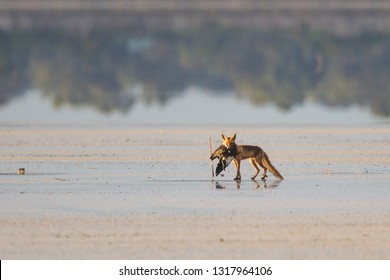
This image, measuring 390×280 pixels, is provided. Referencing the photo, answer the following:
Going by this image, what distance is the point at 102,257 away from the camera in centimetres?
1331

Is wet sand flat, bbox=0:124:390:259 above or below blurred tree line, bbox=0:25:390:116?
below

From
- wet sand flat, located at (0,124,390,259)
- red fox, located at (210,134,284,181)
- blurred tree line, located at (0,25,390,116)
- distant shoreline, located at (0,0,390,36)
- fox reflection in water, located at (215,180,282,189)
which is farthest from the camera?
distant shoreline, located at (0,0,390,36)

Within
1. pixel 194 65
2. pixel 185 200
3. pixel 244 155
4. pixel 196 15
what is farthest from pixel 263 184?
pixel 196 15

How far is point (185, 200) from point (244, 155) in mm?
2693

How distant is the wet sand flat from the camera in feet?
45.5

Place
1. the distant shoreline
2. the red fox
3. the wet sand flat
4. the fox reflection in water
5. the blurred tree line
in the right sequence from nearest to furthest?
1. the wet sand flat
2. the fox reflection in water
3. the red fox
4. the blurred tree line
5. the distant shoreline

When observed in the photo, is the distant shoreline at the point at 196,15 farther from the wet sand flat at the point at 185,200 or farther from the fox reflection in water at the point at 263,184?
the fox reflection in water at the point at 263,184

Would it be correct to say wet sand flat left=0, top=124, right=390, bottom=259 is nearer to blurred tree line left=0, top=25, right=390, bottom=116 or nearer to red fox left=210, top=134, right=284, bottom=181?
red fox left=210, top=134, right=284, bottom=181

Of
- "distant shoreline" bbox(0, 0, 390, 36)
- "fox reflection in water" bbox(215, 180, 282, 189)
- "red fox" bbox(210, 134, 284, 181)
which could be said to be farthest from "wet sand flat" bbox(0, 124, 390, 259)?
"distant shoreline" bbox(0, 0, 390, 36)

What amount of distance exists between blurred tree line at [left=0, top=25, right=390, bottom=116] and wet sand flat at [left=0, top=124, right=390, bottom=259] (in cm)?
899

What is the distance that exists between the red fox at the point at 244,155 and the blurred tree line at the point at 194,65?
41.5ft

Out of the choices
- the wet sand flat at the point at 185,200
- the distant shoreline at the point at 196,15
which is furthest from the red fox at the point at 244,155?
the distant shoreline at the point at 196,15

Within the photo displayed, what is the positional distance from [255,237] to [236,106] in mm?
19052
